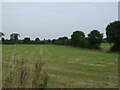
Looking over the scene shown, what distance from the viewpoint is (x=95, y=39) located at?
2263 inches

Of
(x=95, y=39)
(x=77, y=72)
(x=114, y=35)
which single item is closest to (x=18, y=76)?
(x=77, y=72)

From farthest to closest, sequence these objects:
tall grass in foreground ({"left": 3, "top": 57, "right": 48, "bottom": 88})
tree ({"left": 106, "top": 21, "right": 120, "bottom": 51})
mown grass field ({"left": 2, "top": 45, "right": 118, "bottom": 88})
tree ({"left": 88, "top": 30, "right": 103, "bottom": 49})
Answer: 1. tree ({"left": 88, "top": 30, "right": 103, "bottom": 49})
2. tree ({"left": 106, "top": 21, "right": 120, "bottom": 51})
3. mown grass field ({"left": 2, "top": 45, "right": 118, "bottom": 88})
4. tall grass in foreground ({"left": 3, "top": 57, "right": 48, "bottom": 88})

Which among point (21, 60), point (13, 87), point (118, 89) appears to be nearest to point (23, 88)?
point (13, 87)

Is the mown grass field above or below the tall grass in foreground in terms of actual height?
below

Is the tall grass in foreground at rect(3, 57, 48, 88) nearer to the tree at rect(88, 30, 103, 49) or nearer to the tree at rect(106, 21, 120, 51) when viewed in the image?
the tree at rect(106, 21, 120, 51)

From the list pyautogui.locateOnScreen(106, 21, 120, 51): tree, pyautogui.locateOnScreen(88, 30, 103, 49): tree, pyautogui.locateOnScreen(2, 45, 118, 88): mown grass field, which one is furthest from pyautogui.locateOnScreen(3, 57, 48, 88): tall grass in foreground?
pyautogui.locateOnScreen(88, 30, 103, 49): tree

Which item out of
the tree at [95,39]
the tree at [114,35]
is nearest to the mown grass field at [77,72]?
the tree at [114,35]

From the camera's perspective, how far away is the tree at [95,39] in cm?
5747

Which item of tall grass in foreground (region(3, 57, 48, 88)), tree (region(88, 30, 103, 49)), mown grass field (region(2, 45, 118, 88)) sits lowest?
mown grass field (region(2, 45, 118, 88))

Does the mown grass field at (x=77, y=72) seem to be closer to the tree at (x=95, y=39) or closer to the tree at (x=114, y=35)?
the tree at (x=114, y=35)

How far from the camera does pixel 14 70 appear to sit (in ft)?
13.5

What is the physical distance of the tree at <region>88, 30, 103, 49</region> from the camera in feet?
189

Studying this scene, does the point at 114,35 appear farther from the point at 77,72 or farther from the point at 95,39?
the point at 77,72

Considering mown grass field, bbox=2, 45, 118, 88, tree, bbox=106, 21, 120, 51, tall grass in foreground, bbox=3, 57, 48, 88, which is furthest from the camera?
tree, bbox=106, 21, 120, 51
